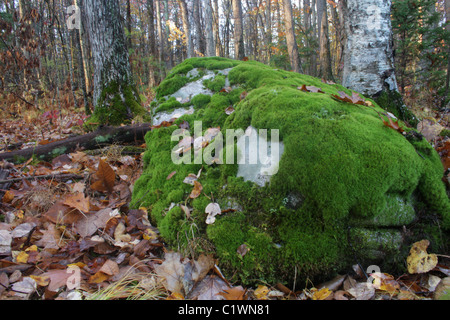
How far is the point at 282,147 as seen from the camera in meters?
2.10

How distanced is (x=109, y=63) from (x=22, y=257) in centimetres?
378

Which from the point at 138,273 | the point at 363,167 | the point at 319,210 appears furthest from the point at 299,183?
the point at 138,273

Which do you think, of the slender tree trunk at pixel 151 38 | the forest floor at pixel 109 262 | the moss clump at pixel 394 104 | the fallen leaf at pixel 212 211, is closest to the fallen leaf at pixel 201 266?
the forest floor at pixel 109 262

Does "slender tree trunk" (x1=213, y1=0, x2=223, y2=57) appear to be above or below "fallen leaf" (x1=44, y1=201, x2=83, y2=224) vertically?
above

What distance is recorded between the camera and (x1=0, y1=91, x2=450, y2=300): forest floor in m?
1.65

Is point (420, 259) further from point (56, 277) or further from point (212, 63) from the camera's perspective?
point (212, 63)

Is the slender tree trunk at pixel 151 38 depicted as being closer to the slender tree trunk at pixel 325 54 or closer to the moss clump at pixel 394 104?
the slender tree trunk at pixel 325 54

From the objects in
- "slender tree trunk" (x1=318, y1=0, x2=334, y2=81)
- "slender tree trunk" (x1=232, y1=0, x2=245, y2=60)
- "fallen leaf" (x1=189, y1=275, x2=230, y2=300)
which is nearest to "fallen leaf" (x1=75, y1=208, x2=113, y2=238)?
"fallen leaf" (x1=189, y1=275, x2=230, y2=300)

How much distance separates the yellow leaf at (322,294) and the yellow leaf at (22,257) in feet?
6.80

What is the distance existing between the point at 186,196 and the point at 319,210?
3.77ft

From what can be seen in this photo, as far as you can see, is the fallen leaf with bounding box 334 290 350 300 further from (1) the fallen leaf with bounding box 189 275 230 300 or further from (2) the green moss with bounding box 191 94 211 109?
(2) the green moss with bounding box 191 94 211 109

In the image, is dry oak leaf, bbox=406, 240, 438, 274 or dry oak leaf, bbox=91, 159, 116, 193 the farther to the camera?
dry oak leaf, bbox=91, 159, 116, 193

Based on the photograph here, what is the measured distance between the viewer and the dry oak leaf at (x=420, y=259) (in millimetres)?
1698

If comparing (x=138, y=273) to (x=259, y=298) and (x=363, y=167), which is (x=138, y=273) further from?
(x=363, y=167)
